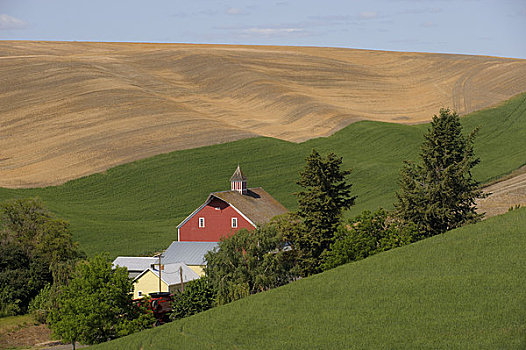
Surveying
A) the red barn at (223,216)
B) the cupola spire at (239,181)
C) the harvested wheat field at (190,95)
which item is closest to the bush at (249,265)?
the red barn at (223,216)

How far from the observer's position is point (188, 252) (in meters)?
67.5

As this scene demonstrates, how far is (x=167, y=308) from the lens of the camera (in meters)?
52.8

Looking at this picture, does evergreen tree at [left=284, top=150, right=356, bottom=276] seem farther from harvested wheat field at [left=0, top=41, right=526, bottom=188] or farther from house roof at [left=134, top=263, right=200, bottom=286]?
harvested wheat field at [left=0, top=41, right=526, bottom=188]

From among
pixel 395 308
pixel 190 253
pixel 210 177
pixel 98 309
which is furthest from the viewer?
pixel 210 177

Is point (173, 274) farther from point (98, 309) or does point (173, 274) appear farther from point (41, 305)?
point (98, 309)

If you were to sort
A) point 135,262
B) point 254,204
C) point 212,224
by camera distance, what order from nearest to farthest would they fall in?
point 135,262, point 212,224, point 254,204

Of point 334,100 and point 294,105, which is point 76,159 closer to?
point 294,105

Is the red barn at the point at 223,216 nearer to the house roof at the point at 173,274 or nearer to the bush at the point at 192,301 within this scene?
the house roof at the point at 173,274

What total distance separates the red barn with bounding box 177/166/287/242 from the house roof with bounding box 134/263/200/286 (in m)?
7.66

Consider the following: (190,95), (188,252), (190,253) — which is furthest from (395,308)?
(190,95)

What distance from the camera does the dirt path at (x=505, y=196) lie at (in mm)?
73438

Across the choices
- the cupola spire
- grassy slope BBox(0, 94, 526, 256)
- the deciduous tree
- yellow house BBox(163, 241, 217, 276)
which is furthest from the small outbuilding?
the deciduous tree

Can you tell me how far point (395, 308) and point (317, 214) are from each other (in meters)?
20.8

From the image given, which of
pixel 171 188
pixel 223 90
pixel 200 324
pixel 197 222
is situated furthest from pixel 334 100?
pixel 200 324
